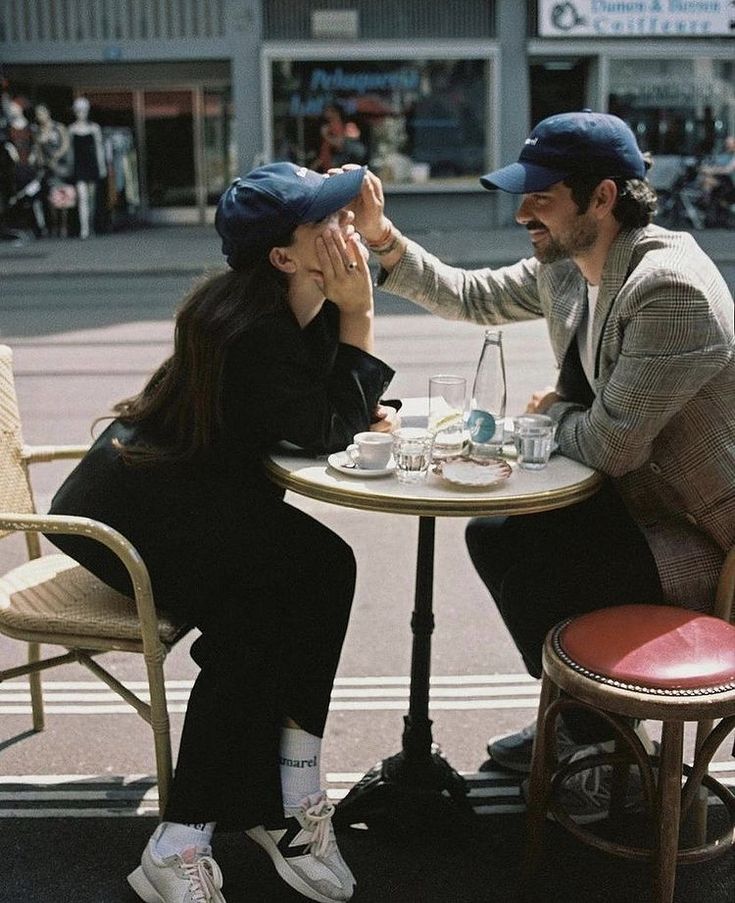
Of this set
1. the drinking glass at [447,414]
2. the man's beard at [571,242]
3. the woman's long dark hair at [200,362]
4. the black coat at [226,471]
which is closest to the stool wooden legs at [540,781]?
the drinking glass at [447,414]

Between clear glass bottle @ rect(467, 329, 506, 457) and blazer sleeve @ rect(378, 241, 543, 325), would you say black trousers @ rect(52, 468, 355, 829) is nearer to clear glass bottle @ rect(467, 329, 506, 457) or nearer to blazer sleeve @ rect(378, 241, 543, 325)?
clear glass bottle @ rect(467, 329, 506, 457)

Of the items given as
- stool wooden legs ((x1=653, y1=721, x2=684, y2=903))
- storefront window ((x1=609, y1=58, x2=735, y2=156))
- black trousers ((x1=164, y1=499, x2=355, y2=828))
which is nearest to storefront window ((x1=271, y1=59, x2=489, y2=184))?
storefront window ((x1=609, y1=58, x2=735, y2=156))

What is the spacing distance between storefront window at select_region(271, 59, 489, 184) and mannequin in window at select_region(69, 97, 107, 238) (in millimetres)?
2909

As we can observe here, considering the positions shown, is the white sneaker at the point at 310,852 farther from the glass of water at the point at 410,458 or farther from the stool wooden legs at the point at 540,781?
the glass of water at the point at 410,458

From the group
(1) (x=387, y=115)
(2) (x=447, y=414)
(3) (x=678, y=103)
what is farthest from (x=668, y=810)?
(3) (x=678, y=103)

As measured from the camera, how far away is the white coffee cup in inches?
106

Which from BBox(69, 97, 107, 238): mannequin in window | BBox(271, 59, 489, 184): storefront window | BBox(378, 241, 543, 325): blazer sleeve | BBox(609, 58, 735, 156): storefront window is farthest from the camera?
BBox(609, 58, 735, 156): storefront window

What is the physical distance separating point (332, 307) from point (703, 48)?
1774cm

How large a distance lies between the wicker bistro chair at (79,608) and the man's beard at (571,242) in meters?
1.34

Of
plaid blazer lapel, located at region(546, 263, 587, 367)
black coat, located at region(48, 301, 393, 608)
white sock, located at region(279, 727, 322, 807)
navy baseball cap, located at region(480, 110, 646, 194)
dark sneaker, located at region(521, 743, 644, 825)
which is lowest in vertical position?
dark sneaker, located at region(521, 743, 644, 825)

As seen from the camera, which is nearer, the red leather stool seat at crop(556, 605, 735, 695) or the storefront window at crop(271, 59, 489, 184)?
the red leather stool seat at crop(556, 605, 735, 695)

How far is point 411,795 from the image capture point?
2947 mm

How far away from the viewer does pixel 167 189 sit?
67.7 ft

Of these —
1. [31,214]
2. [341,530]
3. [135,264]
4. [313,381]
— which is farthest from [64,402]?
[31,214]
